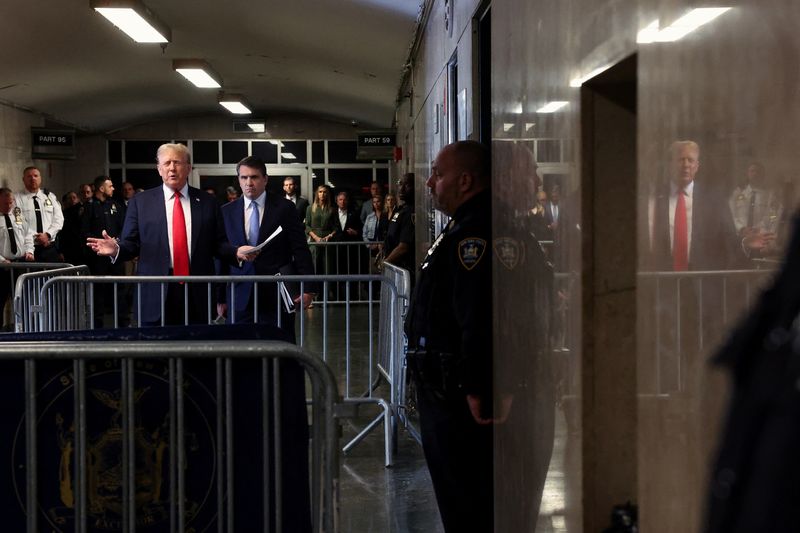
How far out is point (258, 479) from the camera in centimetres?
260

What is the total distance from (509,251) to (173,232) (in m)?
3.36

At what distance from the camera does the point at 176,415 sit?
2.53m

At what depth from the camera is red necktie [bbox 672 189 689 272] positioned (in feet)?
5.08

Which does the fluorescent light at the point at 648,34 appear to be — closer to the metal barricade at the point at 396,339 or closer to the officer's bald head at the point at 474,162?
the officer's bald head at the point at 474,162

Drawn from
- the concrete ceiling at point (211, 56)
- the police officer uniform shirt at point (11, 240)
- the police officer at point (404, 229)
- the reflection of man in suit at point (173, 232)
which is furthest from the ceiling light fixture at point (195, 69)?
the reflection of man in suit at point (173, 232)

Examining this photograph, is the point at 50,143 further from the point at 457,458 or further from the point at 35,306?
the point at 457,458

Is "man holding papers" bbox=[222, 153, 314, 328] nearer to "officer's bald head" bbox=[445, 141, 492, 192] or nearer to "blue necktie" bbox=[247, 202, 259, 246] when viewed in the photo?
"blue necktie" bbox=[247, 202, 259, 246]

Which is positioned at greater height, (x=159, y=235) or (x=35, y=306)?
(x=159, y=235)

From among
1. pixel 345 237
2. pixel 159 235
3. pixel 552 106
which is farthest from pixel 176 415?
pixel 345 237

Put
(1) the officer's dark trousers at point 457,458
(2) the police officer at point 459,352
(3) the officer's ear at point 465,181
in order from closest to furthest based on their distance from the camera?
(2) the police officer at point 459,352 < (1) the officer's dark trousers at point 457,458 < (3) the officer's ear at point 465,181

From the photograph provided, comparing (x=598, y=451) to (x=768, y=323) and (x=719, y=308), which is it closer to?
(x=719, y=308)

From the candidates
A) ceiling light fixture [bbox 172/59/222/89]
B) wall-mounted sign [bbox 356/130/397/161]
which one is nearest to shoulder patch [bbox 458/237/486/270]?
ceiling light fixture [bbox 172/59/222/89]

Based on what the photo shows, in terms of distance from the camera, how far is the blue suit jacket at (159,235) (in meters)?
6.07

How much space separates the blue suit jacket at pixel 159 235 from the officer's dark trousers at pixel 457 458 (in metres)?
2.64
